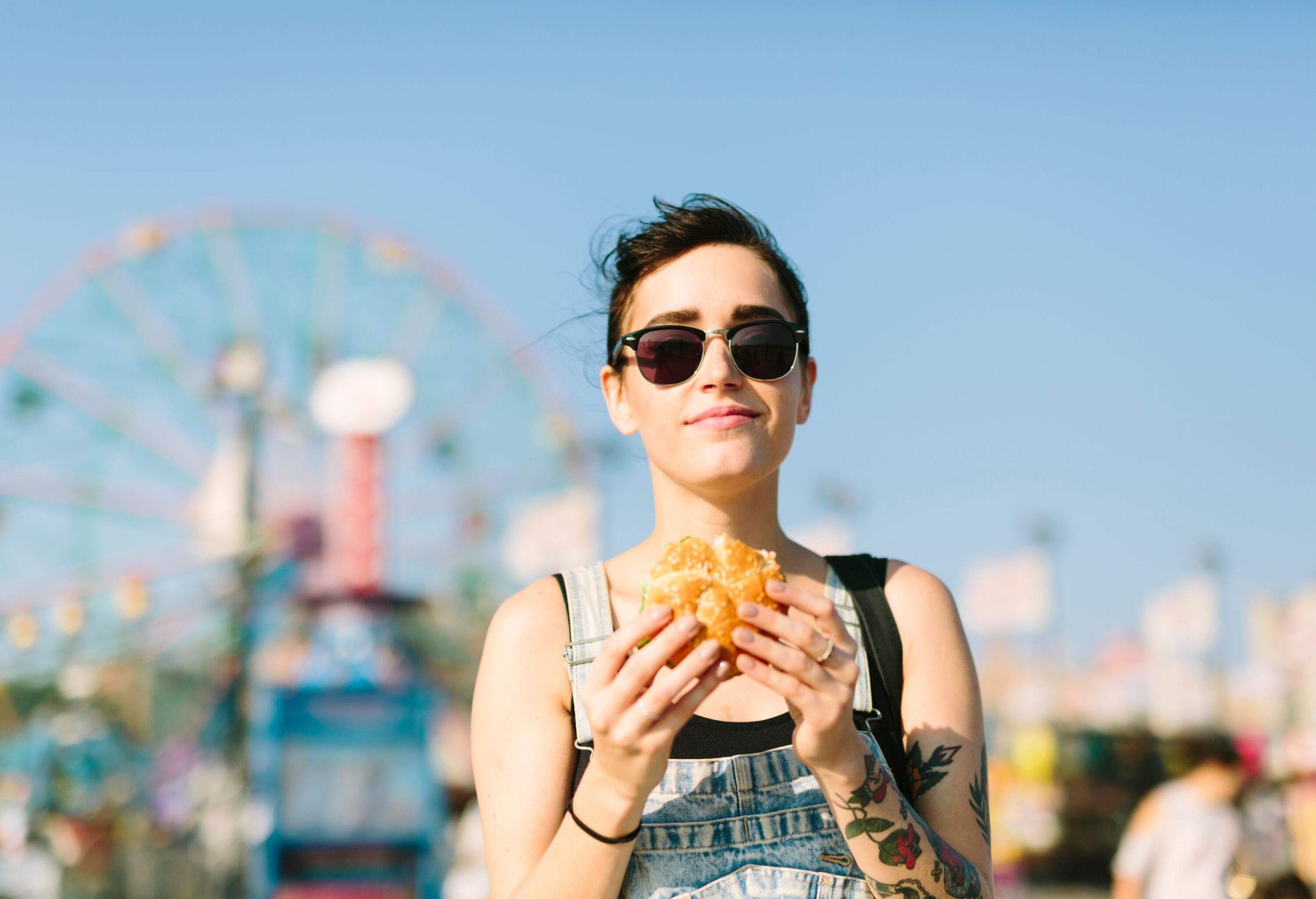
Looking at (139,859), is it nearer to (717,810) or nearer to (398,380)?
(398,380)

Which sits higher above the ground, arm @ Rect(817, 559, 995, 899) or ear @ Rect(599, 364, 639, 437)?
ear @ Rect(599, 364, 639, 437)

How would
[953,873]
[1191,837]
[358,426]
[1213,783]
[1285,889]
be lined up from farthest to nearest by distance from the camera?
[358,426], [1213,783], [1191,837], [1285,889], [953,873]

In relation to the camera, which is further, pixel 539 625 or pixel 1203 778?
pixel 1203 778

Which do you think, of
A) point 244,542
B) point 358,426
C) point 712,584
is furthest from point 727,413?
point 358,426

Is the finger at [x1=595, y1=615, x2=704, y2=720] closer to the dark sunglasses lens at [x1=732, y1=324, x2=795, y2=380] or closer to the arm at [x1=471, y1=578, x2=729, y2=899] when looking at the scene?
the arm at [x1=471, y1=578, x2=729, y2=899]

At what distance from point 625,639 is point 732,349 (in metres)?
0.54

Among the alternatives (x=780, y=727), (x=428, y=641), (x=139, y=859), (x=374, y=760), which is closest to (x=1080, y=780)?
(x=428, y=641)

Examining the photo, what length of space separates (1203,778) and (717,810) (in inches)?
214

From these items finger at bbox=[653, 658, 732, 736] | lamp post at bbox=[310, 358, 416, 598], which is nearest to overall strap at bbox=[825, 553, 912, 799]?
finger at bbox=[653, 658, 732, 736]

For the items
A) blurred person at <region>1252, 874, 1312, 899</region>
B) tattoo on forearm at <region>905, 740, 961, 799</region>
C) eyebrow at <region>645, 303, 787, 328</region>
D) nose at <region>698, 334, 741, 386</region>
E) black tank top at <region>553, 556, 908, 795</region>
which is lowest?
blurred person at <region>1252, 874, 1312, 899</region>

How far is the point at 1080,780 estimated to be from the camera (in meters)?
20.2

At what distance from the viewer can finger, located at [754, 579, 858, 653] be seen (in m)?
1.62

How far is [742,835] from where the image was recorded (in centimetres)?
178

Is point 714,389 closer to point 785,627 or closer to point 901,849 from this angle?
point 785,627
